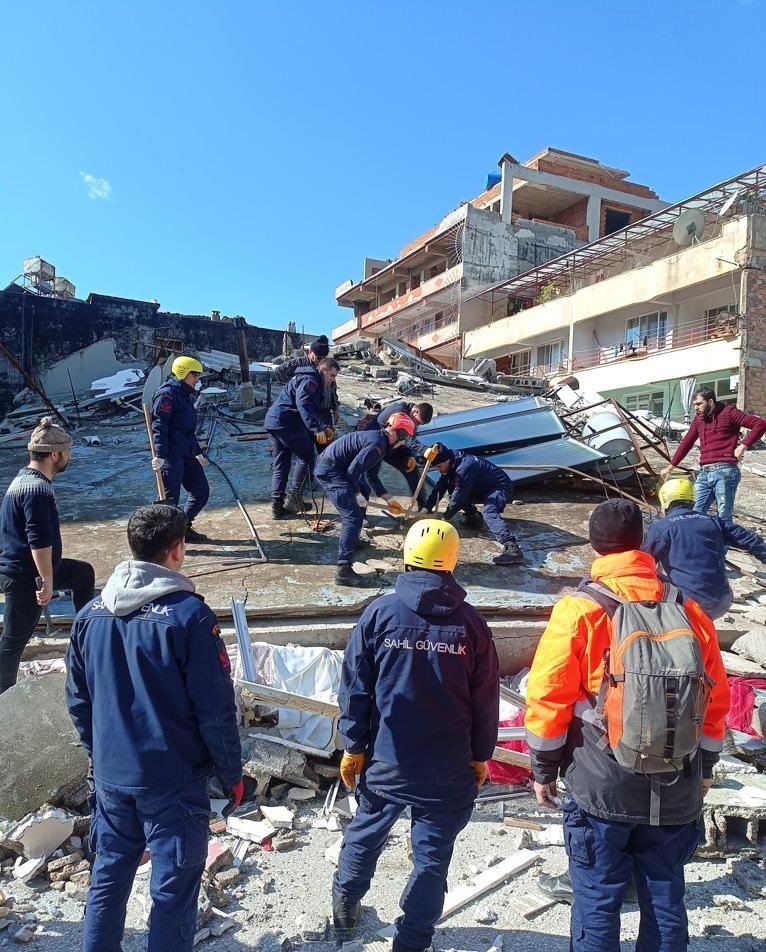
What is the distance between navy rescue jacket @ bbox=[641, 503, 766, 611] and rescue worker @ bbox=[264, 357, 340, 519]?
3.17 m

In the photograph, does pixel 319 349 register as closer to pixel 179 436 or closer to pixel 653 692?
pixel 179 436

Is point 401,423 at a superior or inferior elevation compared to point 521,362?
inferior

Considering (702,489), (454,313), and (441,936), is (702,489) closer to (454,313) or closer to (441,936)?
A: (441,936)

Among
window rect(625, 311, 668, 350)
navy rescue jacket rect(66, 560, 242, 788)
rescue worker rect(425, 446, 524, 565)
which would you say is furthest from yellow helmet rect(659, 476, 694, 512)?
window rect(625, 311, 668, 350)

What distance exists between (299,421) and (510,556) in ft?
7.90

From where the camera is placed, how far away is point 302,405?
562 cm

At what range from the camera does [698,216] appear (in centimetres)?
1783

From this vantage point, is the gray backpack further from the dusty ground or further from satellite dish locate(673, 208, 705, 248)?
satellite dish locate(673, 208, 705, 248)

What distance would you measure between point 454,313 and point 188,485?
27276 mm

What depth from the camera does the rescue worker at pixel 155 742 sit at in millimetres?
1723

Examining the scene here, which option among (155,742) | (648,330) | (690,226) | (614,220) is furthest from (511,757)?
(614,220)

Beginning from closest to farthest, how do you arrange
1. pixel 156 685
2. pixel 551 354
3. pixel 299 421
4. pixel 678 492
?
1. pixel 156 685
2. pixel 678 492
3. pixel 299 421
4. pixel 551 354

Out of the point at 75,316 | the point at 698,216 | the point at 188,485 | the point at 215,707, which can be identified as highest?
the point at 698,216

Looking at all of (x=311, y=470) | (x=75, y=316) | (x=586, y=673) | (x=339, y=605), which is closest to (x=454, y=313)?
(x=75, y=316)
